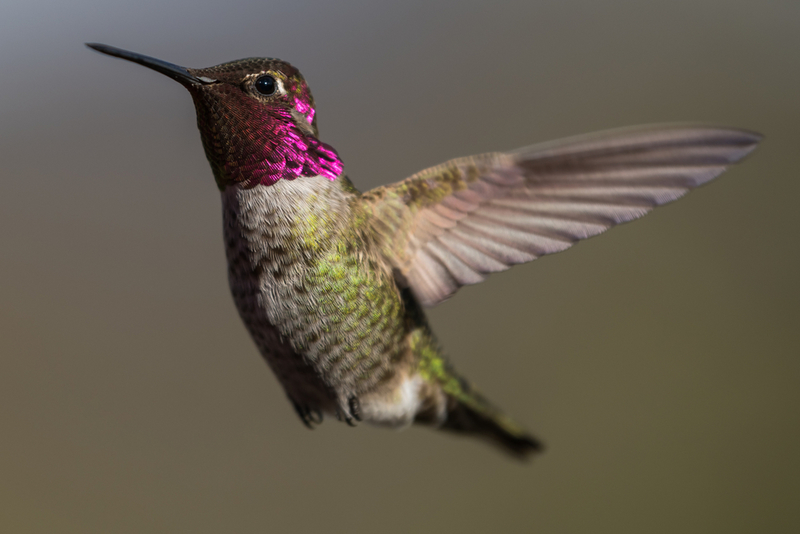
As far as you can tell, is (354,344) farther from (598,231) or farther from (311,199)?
(598,231)

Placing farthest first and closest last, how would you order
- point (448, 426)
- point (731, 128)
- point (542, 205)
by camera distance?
point (448, 426)
point (542, 205)
point (731, 128)

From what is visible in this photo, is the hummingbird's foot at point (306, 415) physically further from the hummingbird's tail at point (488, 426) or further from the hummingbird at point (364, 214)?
the hummingbird's tail at point (488, 426)

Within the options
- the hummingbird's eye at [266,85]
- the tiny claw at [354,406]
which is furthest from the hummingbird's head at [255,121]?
the tiny claw at [354,406]

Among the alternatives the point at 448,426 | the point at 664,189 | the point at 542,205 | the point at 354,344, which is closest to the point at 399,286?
the point at 354,344

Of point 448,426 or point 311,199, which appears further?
point 448,426

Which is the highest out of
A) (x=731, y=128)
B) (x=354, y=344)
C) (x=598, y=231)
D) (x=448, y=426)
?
(x=731, y=128)

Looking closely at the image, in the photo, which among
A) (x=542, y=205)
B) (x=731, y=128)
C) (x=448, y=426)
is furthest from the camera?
(x=448, y=426)

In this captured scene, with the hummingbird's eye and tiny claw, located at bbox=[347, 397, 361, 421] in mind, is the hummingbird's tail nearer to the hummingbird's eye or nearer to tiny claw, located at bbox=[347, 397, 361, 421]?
tiny claw, located at bbox=[347, 397, 361, 421]

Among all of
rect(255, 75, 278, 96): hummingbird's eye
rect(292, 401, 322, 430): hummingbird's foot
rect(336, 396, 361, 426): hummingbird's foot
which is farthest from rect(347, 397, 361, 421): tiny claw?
rect(255, 75, 278, 96): hummingbird's eye
